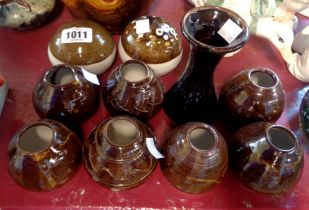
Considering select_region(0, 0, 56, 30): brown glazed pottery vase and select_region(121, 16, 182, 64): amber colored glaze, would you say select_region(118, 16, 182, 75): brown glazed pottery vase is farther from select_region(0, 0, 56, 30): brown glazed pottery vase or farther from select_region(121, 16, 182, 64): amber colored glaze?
select_region(0, 0, 56, 30): brown glazed pottery vase

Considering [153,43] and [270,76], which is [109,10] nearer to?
[153,43]

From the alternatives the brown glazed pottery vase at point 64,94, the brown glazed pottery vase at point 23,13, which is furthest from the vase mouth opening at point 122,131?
the brown glazed pottery vase at point 23,13

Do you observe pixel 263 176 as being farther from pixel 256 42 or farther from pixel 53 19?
pixel 53 19

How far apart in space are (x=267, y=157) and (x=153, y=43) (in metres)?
0.37

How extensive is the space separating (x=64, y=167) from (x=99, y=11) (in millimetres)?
427

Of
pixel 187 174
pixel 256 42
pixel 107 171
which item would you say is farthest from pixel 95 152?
pixel 256 42

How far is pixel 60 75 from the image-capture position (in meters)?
0.74

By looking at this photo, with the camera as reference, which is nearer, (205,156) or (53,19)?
(205,156)

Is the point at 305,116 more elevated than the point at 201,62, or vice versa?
the point at 201,62

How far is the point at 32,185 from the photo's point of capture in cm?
65

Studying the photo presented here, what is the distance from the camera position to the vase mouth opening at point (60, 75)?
2.36ft

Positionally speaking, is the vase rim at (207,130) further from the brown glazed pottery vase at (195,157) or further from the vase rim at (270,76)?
the vase rim at (270,76)

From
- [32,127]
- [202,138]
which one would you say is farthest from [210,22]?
[32,127]

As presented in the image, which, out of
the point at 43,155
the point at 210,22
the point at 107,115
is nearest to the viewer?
the point at 43,155
